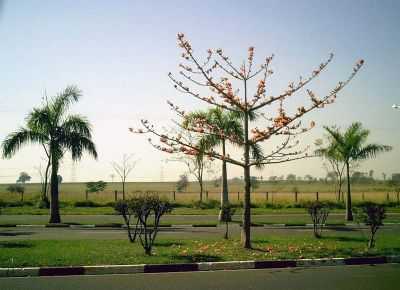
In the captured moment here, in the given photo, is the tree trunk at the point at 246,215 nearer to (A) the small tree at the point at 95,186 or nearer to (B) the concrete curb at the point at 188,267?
(B) the concrete curb at the point at 188,267

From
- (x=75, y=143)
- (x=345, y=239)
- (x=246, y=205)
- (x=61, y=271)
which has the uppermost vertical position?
(x=75, y=143)

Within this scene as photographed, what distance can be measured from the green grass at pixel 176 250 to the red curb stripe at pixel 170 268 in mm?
344

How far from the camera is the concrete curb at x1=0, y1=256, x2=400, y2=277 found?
8641 millimetres

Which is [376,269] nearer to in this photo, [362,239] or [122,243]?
[362,239]

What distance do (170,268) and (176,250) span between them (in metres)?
2.03

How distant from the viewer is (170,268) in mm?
9172

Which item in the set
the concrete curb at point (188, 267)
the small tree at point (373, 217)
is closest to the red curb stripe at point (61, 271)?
the concrete curb at point (188, 267)

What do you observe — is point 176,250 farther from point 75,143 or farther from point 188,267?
point 75,143

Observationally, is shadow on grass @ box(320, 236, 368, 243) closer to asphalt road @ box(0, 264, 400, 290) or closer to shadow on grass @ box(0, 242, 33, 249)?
asphalt road @ box(0, 264, 400, 290)

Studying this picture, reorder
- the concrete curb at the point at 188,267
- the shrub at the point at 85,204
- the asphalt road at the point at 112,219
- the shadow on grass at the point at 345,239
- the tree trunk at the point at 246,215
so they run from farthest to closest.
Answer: the shrub at the point at 85,204, the asphalt road at the point at 112,219, the shadow on grass at the point at 345,239, the tree trunk at the point at 246,215, the concrete curb at the point at 188,267

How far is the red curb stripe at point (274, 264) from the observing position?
959 cm

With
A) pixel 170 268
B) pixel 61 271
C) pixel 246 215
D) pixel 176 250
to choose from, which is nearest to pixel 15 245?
pixel 61 271

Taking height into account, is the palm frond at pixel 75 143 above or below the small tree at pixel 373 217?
above

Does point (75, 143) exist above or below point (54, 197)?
above
